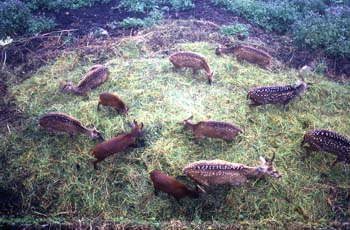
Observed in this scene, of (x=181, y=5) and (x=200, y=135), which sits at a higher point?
(x=181, y=5)

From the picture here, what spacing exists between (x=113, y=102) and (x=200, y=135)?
157 cm

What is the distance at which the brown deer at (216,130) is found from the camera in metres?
5.89

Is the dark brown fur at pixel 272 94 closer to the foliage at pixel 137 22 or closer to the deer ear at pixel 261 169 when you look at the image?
the deer ear at pixel 261 169

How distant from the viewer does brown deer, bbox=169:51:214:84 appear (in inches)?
291

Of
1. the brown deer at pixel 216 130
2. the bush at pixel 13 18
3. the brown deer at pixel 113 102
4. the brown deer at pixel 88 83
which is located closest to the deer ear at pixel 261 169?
the brown deer at pixel 216 130

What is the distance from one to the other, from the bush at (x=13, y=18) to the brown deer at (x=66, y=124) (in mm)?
3739

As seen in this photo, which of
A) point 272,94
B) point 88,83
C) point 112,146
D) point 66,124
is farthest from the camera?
point 88,83

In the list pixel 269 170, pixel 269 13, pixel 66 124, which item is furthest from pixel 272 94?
pixel 269 13

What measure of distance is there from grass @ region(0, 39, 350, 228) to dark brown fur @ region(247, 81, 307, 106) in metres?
0.17

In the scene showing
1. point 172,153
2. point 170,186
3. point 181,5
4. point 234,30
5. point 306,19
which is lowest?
point 172,153

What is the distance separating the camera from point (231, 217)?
17.1 ft

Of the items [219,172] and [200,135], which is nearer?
[219,172]

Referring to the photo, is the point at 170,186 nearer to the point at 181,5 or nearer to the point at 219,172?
the point at 219,172

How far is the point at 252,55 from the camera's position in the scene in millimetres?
7965
